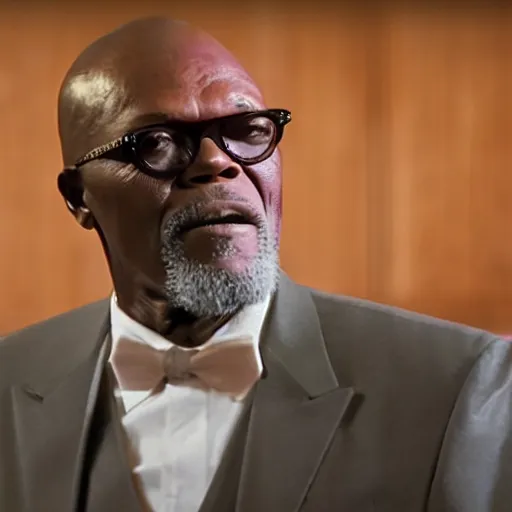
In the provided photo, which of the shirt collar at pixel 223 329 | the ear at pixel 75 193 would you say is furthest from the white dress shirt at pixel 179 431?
the ear at pixel 75 193

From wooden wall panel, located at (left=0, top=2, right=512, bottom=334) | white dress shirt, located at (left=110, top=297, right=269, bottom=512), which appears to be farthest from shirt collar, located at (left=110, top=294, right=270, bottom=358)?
wooden wall panel, located at (left=0, top=2, right=512, bottom=334)

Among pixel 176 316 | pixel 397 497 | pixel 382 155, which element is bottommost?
pixel 397 497

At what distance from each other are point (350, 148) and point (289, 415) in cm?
47

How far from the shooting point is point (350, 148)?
1022mm

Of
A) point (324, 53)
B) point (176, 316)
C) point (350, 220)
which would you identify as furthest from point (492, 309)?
point (176, 316)

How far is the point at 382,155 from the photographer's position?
3.36 feet

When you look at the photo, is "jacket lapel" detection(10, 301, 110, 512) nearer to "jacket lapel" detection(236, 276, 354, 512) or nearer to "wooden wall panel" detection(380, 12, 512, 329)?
"jacket lapel" detection(236, 276, 354, 512)

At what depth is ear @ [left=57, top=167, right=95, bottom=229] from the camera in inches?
28.2

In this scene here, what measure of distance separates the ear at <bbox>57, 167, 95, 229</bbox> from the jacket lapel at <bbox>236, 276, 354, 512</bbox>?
0.61ft

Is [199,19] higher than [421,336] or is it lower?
higher

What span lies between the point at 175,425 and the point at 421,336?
0.22 m

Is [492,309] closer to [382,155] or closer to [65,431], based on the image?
[382,155]

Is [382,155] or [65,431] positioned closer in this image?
[65,431]

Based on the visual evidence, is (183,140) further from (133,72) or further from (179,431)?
(179,431)
